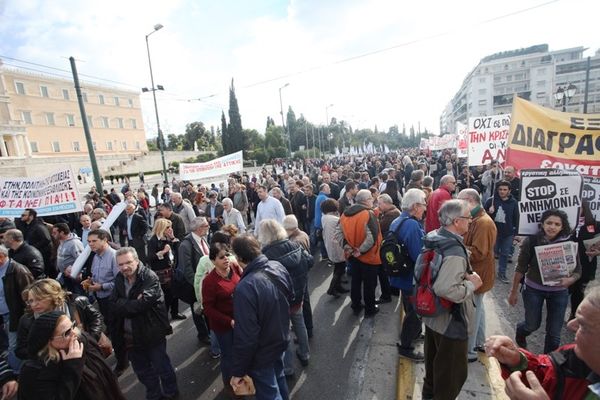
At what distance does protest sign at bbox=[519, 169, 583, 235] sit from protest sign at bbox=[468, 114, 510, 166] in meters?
3.98

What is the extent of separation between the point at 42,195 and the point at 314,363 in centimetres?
Result: 678

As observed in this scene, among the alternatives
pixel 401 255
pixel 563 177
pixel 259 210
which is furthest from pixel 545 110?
pixel 259 210

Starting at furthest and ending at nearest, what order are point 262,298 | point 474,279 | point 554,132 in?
point 554,132 < point 474,279 < point 262,298

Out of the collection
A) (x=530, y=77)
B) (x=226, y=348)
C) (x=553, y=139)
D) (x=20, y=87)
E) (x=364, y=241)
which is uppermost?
(x=20, y=87)

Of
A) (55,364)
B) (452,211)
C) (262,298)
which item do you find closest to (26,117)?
(55,364)

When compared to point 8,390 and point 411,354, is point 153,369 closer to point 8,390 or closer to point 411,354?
point 8,390

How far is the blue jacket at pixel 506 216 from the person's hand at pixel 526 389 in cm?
490

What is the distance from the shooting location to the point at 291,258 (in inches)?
130

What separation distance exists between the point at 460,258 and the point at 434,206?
106 inches

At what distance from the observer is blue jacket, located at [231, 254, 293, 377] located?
2352 millimetres

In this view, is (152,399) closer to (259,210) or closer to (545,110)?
(259,210)

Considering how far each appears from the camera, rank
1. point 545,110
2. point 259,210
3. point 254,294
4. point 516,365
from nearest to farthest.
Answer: point 516,365, point 254,294, point 545,110, point 259,210

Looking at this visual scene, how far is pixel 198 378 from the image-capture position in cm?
371

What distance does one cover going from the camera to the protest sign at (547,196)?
354 cm
